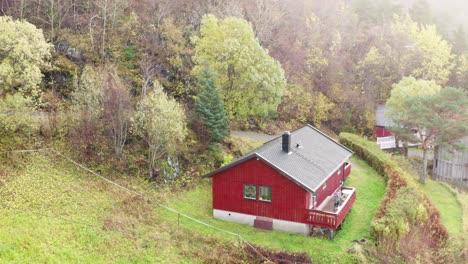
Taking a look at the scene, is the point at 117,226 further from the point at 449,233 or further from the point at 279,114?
the point at 279,114

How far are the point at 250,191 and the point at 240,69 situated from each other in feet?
45.7

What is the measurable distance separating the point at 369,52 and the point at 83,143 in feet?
134

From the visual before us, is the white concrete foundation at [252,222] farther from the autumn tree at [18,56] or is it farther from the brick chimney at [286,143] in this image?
the autumn tree at [18,56]

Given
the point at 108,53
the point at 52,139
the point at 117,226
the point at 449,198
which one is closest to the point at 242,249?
the point at 117,226

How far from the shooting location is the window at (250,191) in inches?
1066

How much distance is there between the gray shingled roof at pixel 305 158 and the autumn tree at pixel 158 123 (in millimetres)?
4465

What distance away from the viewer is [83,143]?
31328 millimetres

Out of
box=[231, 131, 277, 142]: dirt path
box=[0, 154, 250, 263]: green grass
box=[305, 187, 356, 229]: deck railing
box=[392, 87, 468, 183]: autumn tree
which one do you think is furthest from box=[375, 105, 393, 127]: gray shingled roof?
box=[0, 154, 250, 263]: green grass

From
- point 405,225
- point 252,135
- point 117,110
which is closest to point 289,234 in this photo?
point 405,225

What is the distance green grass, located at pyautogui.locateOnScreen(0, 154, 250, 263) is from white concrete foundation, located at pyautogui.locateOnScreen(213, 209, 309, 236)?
129 inches

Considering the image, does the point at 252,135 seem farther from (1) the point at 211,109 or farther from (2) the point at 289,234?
(2) the point at 289,234

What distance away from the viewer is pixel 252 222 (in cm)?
2730

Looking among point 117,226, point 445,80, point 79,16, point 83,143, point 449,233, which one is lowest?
point 449,233

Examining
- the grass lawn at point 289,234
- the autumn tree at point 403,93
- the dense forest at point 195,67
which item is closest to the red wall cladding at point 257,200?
the grass lawn at point 289,234
